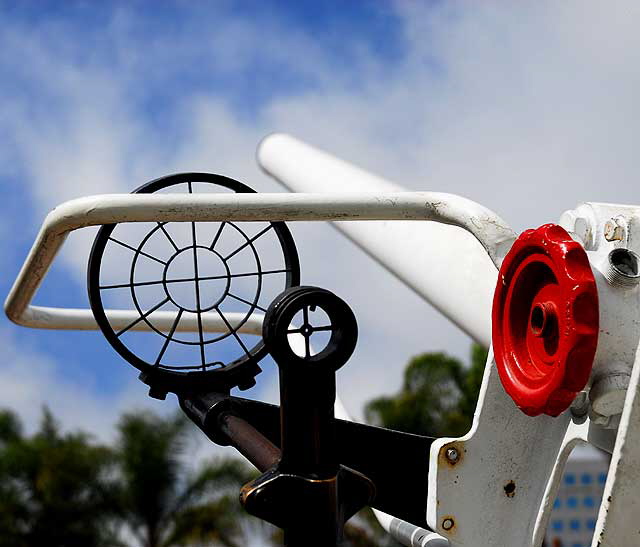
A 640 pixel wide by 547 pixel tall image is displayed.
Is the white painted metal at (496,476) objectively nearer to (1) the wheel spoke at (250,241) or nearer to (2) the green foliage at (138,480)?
(1) the wheel spoke at (250,241)

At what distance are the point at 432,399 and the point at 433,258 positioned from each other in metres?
14.8

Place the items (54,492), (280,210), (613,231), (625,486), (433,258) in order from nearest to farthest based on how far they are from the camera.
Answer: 1. (625,486)
2. (613,231)
3. (280,210)
4. (433,258)
5. (54,492)

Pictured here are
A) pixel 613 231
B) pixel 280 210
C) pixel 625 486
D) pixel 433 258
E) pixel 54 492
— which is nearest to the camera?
pixel 625 486

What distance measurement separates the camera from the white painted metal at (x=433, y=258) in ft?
7.38

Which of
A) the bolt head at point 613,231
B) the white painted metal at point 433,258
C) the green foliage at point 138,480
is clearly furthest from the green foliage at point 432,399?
the bolt head at point 613,231

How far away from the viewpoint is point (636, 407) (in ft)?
4.33

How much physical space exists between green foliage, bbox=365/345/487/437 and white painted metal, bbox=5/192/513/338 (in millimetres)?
14287

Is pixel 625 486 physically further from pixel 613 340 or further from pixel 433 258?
pixel 433 258

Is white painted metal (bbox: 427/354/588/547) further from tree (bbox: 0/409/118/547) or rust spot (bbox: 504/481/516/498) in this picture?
tree (bbox: 0/409/118/547)

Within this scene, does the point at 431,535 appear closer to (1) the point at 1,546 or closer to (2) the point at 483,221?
(2) the point at 483,221

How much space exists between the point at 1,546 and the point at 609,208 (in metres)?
17.0

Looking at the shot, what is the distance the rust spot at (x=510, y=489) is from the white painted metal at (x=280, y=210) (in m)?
0.37

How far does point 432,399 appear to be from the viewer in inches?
671

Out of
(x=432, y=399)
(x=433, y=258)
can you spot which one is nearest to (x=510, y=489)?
(x=433, y=258)
